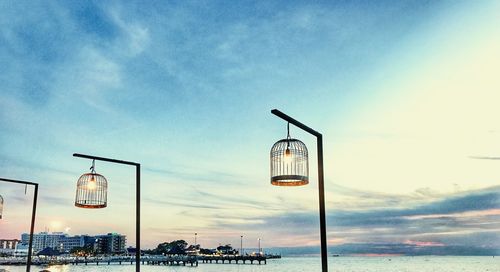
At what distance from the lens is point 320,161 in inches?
293

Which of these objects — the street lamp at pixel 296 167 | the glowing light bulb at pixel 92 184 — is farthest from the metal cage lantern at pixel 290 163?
the glowing light bulb at pixel 92 184

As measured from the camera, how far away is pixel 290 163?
7504 millimetres

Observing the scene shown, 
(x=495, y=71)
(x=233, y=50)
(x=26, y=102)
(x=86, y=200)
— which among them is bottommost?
(x=86, y=200)

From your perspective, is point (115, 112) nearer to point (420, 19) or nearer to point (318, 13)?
point (318, 13)

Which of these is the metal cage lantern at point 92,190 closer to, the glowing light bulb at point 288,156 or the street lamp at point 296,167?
the street lamp at point 296,167

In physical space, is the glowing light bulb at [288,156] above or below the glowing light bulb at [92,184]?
above

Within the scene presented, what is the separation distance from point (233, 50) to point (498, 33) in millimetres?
11677

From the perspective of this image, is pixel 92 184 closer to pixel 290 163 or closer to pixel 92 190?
pixel 92 190

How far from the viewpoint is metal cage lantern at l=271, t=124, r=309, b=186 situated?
731 cm

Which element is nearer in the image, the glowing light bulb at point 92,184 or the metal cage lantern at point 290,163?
the metal cage lantern at point 290,163

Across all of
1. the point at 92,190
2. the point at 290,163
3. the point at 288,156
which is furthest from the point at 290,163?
the point at 92,190

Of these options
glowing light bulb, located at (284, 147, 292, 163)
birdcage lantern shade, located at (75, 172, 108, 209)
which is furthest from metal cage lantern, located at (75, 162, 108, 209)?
glowing light bulb, located at (284, 147, 292, 163)

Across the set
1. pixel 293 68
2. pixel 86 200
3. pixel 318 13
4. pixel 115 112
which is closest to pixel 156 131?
pixel 115 112

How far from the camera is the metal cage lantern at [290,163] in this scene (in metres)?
7.31
